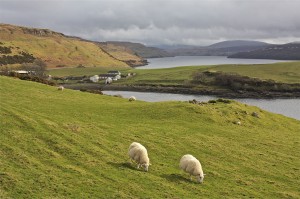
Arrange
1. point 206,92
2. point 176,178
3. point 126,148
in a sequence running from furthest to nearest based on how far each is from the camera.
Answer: point 206,92 → point 126,148 → point 176,178

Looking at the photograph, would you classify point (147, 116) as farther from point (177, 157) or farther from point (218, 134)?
point (177, 157)

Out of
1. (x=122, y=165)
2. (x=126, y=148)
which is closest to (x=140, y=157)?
(x=122, y=165)

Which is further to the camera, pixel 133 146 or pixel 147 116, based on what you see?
pixel 147 116

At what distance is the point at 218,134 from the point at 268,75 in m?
156

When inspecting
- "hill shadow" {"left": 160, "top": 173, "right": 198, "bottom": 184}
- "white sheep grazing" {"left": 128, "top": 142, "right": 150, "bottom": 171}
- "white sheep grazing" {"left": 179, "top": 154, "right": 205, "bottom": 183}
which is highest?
"white sheep grazing" {"left": 128, "top": 142, "right": 150, "bottom": 171}

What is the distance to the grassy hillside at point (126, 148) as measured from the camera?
786 inches

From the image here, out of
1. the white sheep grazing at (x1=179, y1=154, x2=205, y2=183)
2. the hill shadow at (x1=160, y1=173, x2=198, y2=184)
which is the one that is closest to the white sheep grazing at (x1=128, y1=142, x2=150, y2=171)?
the hill shadow at (x1=160, y1=173, x2=198, y2=184)

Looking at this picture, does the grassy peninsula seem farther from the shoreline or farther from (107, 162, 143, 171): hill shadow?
(107, 162, 143, 171): hill shadow

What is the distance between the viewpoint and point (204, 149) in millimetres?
31812

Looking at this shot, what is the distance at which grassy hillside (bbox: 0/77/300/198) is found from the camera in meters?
20.0

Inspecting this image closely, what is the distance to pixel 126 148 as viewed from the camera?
1089 inches

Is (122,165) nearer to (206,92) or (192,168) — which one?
(192,168)

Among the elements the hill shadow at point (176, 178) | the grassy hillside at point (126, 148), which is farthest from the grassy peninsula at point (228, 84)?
the hill shadow at point (176, 178)

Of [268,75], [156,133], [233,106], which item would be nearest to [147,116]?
[156,133]
